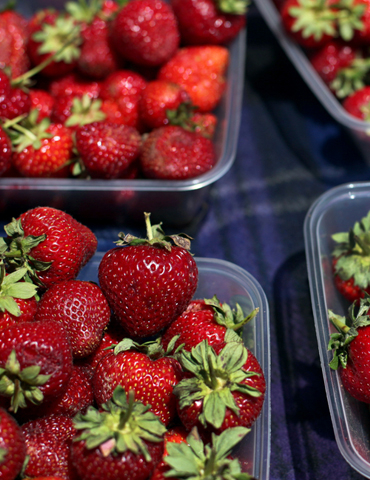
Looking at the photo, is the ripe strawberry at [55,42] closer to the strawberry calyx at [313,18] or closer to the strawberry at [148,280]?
the strawberry calyx at [313,18]

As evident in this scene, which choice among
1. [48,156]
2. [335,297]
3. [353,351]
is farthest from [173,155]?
[353,351]

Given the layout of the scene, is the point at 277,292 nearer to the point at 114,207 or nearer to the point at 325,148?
the point at 114,207

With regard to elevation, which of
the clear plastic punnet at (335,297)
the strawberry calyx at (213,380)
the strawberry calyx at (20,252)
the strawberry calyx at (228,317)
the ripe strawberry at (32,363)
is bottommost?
the clear plastic punnet at (335,297)

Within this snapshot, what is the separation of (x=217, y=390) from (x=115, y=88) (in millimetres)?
1091

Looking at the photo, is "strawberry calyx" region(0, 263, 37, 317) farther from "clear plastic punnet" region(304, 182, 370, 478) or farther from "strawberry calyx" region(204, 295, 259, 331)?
"clear plastic punnet" region(304, 182, 370, 478)

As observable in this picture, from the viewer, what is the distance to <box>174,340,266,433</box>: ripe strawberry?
2.55 ft

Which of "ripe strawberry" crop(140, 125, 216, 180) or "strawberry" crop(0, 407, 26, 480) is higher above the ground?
"ripe strawberry" crop(140, 125, 216, 180)

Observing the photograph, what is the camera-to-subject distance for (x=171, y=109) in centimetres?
141

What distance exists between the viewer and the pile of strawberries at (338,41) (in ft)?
5.50

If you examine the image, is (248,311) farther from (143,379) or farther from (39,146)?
(39,146)

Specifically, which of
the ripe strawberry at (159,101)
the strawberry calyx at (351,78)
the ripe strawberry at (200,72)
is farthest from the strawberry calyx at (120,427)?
A: the strawberry calyx at (351,78)

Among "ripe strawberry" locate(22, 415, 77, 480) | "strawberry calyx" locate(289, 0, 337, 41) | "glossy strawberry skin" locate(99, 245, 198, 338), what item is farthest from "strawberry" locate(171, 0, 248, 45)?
"ripe strawberry" locate(22, 415, 77, 480)

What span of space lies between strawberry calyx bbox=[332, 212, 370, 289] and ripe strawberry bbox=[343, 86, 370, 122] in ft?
2.03

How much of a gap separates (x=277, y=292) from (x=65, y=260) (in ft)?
2.22
